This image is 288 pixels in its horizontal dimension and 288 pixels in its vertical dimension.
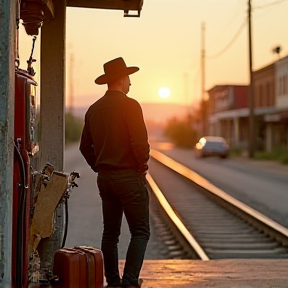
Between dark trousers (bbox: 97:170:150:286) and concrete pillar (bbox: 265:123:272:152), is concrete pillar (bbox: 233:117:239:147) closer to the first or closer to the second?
concrete pillar (bbox: 265:123:272:152)

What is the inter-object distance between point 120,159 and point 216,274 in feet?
5.89

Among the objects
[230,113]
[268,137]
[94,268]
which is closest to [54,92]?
[94,268]

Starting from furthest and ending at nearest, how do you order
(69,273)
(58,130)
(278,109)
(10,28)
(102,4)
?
(278,109) → (102,4) → (58,130) → (69,273) → (10,28)

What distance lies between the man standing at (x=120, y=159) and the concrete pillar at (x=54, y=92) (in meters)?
0.70

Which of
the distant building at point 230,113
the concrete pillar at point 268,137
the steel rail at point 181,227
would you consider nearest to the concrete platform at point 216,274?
the steel rail at point 181,227

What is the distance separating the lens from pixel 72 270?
537cm

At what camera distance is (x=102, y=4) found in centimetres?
772

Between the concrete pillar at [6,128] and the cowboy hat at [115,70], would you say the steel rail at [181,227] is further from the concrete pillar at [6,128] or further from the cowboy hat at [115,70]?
→ the concrete pillar at [6,128]

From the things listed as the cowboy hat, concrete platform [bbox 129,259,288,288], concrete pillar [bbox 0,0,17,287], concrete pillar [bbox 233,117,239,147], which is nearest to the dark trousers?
concrete platform [bbox 129,259,288,288]

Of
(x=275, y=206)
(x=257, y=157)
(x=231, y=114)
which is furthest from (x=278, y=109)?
(x=275, y=206)

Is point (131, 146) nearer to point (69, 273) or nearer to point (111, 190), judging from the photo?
point (111, 190)

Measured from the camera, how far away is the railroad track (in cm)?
1101

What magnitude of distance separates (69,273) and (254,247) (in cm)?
655

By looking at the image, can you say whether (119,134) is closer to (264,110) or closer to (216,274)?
(216,274)
